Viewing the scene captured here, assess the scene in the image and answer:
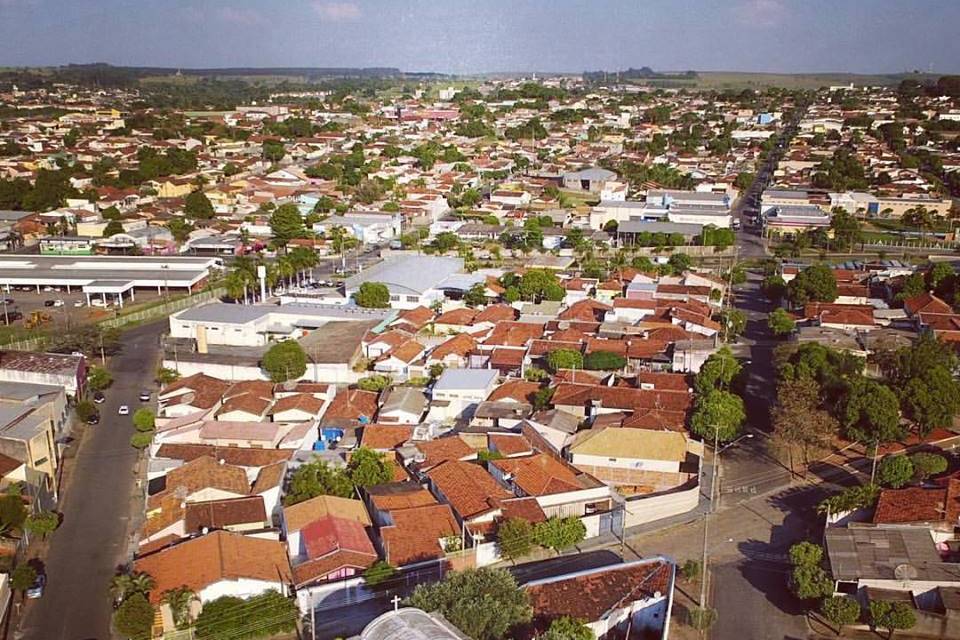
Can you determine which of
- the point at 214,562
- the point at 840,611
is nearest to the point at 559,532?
the point at 840,611

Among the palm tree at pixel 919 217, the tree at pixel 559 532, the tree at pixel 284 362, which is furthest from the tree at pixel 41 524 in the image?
the palm tree at pixel 919 217

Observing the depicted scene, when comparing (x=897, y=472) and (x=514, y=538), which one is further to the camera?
(x=897, y=472)

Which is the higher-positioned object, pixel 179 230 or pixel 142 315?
pixel 179 230

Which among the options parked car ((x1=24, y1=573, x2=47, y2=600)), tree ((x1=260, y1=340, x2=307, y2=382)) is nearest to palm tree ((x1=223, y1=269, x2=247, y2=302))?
tree ((x1=260, y1=340, x2=307, y2=382))

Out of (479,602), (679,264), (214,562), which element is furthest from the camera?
(679,264)

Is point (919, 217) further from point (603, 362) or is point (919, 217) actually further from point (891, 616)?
point (891, 616)

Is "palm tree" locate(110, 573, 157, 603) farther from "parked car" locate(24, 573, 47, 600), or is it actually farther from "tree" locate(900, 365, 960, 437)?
"tree" locate(900, 365, 960, 437)
